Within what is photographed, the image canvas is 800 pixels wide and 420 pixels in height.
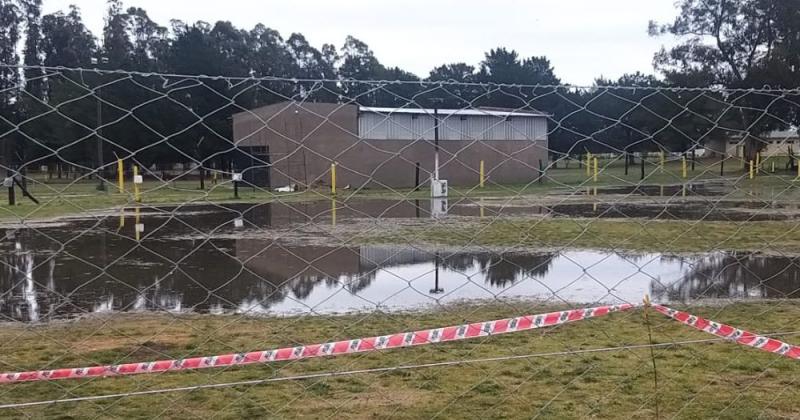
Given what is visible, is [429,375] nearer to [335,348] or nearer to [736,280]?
[335,348]

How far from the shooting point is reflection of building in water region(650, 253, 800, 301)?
699 cm

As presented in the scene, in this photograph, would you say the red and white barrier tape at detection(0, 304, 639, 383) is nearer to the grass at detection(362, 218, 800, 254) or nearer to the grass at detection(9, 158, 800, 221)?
the grass at detection(9, 158, 800, 221)

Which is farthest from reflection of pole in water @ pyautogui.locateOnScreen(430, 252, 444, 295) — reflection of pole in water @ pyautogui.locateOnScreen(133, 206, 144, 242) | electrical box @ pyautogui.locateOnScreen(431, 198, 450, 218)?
electrical box @ pyautogui.locateOnScreen(431, 198, 450, 218)

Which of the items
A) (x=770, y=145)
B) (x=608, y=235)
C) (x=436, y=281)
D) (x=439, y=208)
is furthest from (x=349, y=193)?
(x=770, y=145)

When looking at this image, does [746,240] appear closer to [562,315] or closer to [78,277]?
[562,315]

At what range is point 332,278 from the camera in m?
8.20

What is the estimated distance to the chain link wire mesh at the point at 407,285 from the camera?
3604mm

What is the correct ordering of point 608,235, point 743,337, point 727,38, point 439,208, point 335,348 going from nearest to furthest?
point 335,348 < point 743,337 < point 608,235 < point 439,208 < point 727,38

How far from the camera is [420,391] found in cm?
388

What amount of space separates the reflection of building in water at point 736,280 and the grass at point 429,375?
1.24m

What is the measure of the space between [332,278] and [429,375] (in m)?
4.17

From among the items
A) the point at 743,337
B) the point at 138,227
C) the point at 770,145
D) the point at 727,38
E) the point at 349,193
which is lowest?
the point at 138,227

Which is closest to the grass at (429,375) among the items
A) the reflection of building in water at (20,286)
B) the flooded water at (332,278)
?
the flooded water at (332,278)

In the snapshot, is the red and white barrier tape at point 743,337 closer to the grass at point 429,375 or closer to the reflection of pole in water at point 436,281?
the grass at point 429,375
